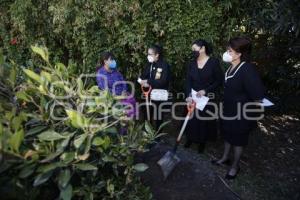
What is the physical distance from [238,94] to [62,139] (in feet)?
8.55

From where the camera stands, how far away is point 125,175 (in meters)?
3.52

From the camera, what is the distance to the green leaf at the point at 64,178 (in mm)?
2706

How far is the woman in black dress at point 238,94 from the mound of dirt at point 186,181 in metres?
0.29

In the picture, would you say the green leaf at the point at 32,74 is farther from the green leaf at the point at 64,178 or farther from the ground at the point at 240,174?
the ground at the point at 240,174

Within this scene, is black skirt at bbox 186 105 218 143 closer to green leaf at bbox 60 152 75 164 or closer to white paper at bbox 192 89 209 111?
white paper at bbox 192 89 209 111

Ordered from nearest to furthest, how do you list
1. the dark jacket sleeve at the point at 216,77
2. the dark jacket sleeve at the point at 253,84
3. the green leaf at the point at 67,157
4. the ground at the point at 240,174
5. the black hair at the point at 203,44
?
the green leaf at the point at 67,157, the dark jacket sleeve at the point at 253,84, the ground at the point at 240,174, the black hair at the point at 203,44, the dark jacket sleeve at the point at 216,77

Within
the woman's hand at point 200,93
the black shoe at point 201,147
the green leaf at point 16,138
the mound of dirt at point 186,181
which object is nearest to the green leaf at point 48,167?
the green leaf at point 16,138

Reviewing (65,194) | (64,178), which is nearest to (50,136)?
(64,178)

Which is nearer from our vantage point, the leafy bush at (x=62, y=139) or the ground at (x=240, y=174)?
the leafy bush at (x=62, y=139)

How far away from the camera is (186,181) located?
4863 mm

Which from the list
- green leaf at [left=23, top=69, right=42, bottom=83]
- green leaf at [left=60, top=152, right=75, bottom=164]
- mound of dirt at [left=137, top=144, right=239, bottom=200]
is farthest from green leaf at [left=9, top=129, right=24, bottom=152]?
mound of dirt at [left=137, top=144, right=239, bottom=200]

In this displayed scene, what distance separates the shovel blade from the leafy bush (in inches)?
52.8

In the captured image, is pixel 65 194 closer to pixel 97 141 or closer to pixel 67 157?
pixel 67 157

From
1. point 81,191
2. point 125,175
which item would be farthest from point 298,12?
point 81,191
